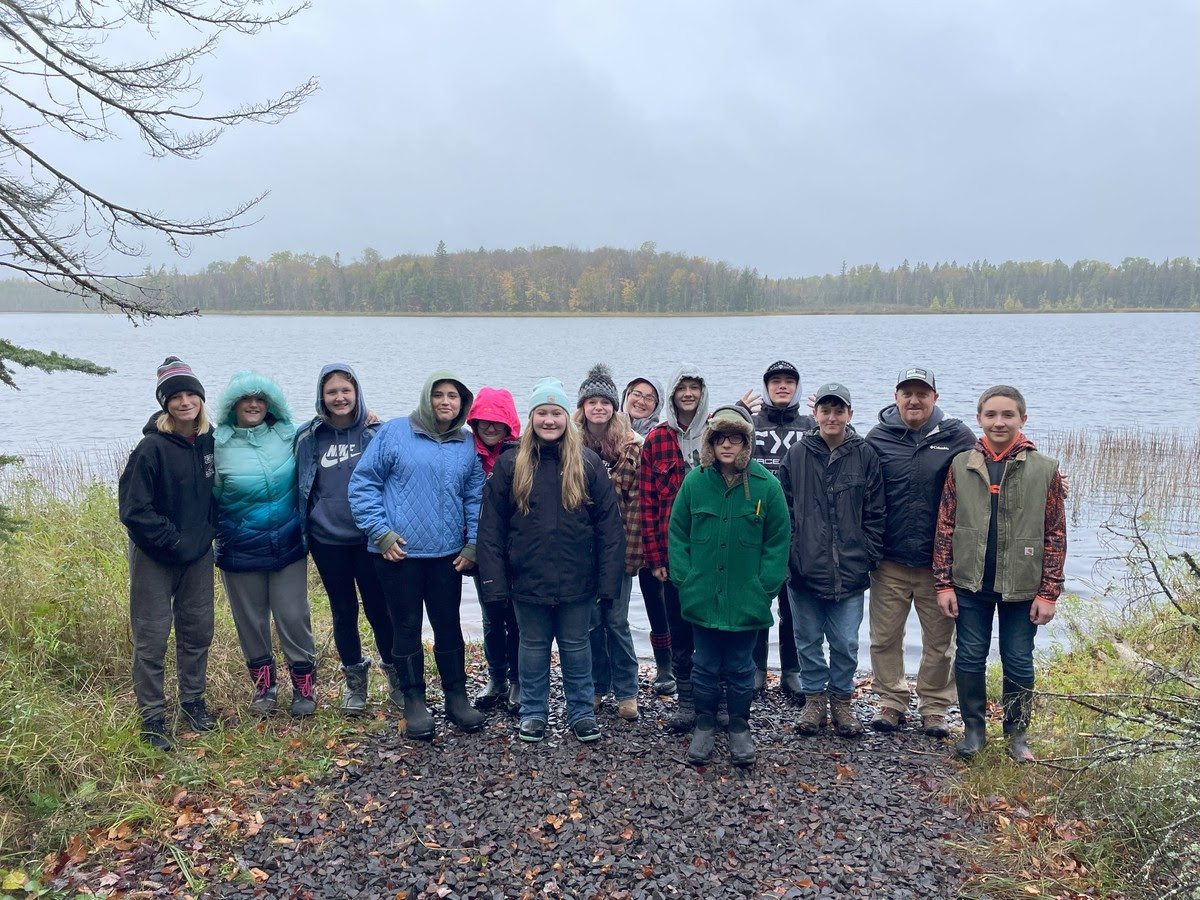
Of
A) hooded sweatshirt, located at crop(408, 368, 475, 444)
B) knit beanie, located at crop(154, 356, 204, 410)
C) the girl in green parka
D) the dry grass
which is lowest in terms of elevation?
the dry grass

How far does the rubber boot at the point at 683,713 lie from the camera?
539 centimetres

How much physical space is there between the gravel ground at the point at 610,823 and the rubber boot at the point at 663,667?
0.90m

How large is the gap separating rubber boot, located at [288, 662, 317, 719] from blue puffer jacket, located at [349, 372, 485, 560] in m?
1.15

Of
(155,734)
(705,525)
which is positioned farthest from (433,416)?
(155,734)

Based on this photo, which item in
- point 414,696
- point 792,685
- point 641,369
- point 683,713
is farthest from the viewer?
point 641,369

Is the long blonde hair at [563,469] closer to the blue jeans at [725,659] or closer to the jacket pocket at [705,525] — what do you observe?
the jacket pocket at [705,525]

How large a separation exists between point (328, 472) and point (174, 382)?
3.35ft

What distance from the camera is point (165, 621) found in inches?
187

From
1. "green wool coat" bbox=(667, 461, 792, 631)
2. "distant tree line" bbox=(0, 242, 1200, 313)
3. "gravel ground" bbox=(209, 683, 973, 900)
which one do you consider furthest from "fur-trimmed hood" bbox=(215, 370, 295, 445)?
"distant tree line" bbox=(0, 242, 1200, 313)

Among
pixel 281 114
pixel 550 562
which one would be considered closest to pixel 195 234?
pixel 281 114

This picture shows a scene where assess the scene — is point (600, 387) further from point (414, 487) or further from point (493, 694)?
point (493, 694)

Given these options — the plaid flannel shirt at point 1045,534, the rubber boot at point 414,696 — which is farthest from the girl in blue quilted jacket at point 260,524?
the plaid flannel shirt at point 1045,534

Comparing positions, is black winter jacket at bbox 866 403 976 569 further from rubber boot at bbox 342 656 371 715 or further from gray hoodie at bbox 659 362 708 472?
rubber boot at bbox 342 656 371 715

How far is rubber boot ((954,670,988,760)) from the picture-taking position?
5.01 m
